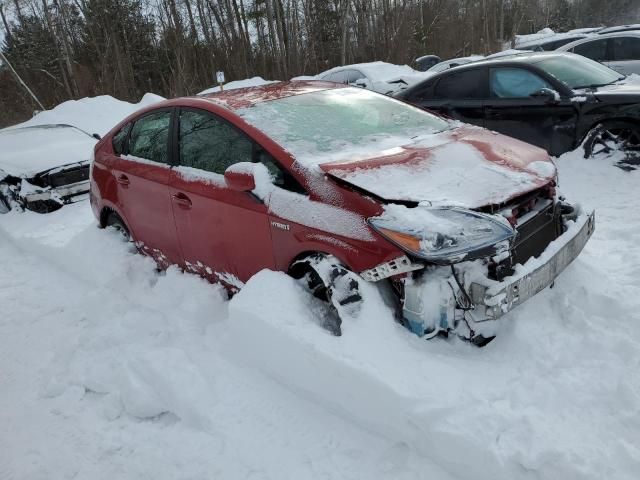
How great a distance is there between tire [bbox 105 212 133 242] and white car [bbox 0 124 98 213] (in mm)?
2208

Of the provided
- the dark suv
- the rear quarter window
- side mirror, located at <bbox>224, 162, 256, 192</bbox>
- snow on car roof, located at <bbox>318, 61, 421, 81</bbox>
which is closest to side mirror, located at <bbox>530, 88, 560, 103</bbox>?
the dark suv

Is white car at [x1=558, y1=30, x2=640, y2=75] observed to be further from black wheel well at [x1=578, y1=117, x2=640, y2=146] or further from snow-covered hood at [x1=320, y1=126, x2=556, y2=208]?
snow-covered hood at [x1=320, y1=126, x2=556, y2=208]

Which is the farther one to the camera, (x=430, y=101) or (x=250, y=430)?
(x=430, y=101)

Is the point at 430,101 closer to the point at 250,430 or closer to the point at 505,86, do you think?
the point at 505,86

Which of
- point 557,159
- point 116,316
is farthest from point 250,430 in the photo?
point 557,159

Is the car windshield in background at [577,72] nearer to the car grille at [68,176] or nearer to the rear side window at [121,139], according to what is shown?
the rear side window at [121,139]

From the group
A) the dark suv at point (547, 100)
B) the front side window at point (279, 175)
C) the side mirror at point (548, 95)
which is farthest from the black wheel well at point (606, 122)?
the front side window at point (279, 175)

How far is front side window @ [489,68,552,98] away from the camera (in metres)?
6.18

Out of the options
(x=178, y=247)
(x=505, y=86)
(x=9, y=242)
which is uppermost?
(x=505, y=86)

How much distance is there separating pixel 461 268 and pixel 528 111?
442cm

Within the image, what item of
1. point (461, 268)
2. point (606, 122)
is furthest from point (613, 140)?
point (461, 268)

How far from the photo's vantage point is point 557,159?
19.7 ft

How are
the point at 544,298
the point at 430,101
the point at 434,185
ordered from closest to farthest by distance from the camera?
the point at 434,185
the point at 544,298
the point at 430,101

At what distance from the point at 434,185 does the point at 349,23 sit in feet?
91.9
